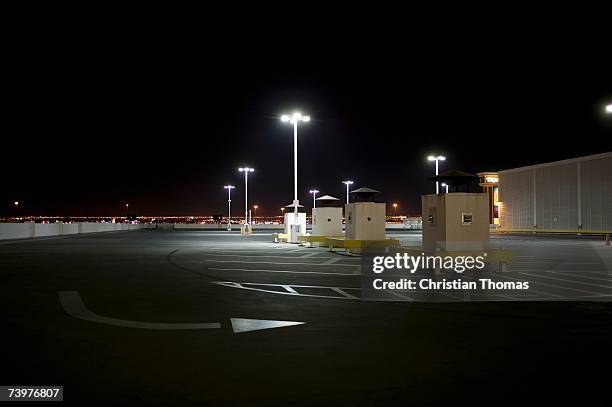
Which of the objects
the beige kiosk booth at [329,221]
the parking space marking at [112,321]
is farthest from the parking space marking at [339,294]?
the beige kiosk booth at [329,221]

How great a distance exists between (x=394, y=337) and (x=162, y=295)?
19.1ft

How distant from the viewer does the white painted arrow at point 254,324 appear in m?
8.07

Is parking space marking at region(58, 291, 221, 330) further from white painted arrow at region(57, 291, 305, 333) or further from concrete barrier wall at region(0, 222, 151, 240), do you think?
concrete barrier wall at region(0, 222, 151, 240)

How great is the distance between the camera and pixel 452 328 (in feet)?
26.4

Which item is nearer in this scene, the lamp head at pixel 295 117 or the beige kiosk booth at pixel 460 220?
the beige kiosk booth at pixel 460 220

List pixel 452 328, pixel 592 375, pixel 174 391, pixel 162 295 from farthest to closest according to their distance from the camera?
1. pixel 162 295
2. pixel 452 328
3. pixel 592 375
4. pixel 174 391

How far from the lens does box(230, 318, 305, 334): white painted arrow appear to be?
807cm

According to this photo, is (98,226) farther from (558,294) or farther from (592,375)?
(592,375)

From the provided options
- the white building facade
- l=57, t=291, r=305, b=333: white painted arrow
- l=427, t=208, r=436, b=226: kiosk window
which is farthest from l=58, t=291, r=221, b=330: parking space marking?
the white building facade

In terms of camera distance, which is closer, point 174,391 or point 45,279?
point 174,391

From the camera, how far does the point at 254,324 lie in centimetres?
838

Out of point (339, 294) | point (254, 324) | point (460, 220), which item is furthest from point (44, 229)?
point (254, 324)

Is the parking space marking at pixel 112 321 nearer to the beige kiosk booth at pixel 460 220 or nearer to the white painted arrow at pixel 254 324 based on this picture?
the white painted arrow at pixel 254 324

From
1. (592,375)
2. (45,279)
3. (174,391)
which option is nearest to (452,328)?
(592,375)
